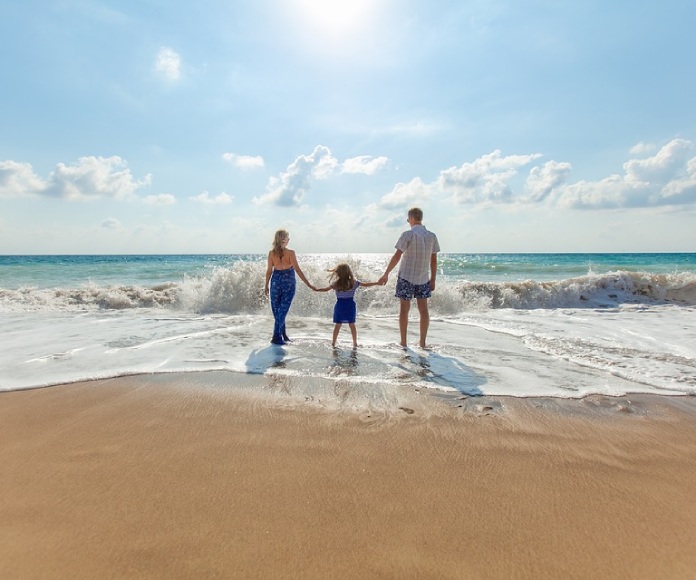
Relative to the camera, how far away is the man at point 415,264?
6254 mm

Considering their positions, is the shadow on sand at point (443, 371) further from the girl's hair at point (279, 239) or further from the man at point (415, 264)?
the girl's hair at point (279, 239)

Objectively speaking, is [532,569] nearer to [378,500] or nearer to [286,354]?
[378,500]

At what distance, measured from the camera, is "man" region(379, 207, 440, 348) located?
20.5 feet

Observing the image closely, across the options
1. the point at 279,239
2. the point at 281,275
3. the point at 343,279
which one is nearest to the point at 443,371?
the point at 343,279

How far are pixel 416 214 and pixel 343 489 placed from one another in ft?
15.3

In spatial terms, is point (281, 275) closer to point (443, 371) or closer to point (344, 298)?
point (344, 298)

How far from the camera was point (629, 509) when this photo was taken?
217cm

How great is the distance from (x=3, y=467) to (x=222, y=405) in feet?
4.90

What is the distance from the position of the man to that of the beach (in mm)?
2757

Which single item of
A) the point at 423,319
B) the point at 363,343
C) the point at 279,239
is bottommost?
the point at 363,343

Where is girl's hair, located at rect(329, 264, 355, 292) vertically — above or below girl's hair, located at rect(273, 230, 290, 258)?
below

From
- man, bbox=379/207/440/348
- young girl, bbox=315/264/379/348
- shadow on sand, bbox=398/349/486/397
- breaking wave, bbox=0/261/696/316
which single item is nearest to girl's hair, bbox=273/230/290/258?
young girl, bbox=315/264/379/348

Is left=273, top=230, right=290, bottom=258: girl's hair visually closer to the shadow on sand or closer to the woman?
the woman

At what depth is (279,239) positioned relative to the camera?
263 inches
